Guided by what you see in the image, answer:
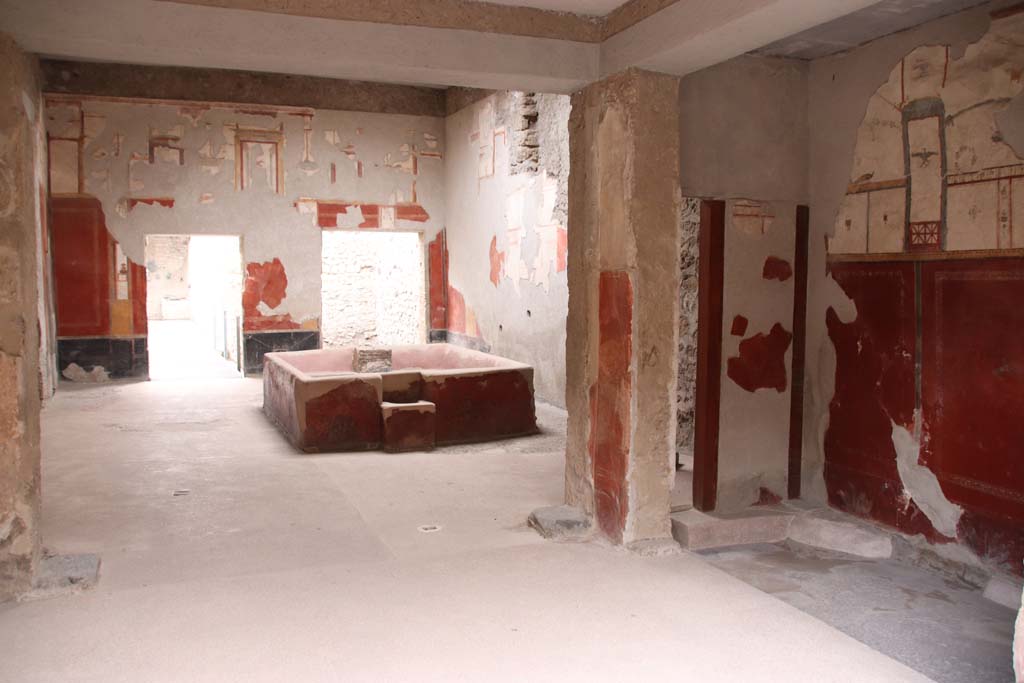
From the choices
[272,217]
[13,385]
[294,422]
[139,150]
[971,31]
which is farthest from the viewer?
[272,217]

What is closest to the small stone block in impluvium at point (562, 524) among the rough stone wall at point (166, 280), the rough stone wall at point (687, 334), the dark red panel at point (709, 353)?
the dark red panel at point (709, 353)

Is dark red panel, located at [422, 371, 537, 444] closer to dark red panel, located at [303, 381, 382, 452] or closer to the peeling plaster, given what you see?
dark red panel, located at [303, 381, 382, 452]

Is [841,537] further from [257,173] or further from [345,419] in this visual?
[257,173]

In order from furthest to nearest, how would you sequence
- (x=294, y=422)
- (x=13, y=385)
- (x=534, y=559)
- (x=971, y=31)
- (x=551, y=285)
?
(x=551, y=285), (x=294, y=422), (x=534, y=559), (x=971, y=31), (x=13, y=385)

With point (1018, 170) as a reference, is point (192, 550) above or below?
below

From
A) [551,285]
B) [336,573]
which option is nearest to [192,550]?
[336,573]

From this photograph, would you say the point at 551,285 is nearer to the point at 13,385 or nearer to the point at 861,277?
the point at 861,277

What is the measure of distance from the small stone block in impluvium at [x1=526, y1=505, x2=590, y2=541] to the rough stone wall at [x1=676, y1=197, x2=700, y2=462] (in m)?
0.97

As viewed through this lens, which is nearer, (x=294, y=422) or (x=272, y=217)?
(x=294, y=422)

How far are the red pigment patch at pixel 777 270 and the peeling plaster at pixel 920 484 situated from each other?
88cm

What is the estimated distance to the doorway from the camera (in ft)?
36.1

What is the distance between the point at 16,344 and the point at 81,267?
7041 mm

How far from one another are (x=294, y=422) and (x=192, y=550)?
2390mm

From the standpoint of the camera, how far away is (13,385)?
10.3 ft
